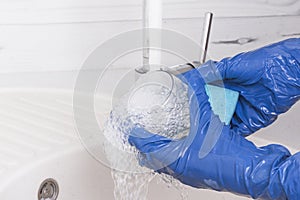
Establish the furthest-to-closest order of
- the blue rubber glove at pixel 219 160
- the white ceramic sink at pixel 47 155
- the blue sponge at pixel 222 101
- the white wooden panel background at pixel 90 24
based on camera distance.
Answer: the white wooden panel background at pixel 90 24, the white ceramic sink at pixel 47 155, the blue sponge at pixel 222 101, the blue rubber glove at pixel 219 160

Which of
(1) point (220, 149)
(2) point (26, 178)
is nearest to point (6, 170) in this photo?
(2) point (26, 178)

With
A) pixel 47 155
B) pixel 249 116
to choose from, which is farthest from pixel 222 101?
pixel 47 155

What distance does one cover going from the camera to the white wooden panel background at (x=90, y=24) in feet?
2.91

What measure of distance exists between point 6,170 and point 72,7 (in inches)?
11.2

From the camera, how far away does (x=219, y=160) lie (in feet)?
1.84

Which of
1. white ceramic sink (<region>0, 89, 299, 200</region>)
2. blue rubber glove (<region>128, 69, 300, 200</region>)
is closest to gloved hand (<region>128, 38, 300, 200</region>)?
blue rubber glove (<region>128, 69, 300, 200</region>)

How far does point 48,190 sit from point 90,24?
0.28 meters

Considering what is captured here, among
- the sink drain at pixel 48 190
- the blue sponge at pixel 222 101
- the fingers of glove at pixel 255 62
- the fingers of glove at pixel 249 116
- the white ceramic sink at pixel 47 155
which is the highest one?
the fingers of glove at pixel 255 62

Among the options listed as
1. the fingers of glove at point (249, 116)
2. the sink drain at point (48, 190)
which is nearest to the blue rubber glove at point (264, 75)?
the fingers of glove at point (249, 116)

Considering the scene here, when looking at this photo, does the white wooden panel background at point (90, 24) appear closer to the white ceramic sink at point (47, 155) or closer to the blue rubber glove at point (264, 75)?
the white ceramic sink at point (47, 155)

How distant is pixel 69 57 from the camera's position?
3.02ft

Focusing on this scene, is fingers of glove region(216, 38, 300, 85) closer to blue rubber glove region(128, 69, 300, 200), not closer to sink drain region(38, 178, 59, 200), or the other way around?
blue rubber glove region(128, 69, 300, 200)

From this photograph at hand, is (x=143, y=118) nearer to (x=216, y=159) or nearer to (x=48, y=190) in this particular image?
(x=216, y=159)

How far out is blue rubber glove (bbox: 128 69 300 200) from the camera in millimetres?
531
